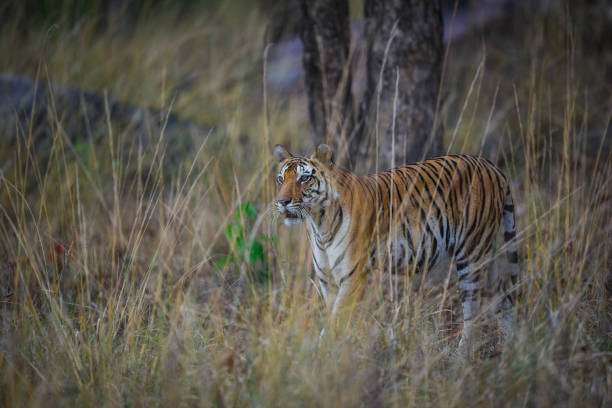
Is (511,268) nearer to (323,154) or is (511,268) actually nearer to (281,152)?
(323,154)

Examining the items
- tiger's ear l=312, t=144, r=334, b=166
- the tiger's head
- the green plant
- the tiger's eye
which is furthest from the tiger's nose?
the green plant

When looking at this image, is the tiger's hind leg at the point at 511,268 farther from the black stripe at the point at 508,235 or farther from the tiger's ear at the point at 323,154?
the tiger's ear at the point at 323,154

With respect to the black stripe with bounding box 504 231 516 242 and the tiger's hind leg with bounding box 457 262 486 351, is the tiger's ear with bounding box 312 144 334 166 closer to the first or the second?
the tiger's hind leg with bounding box 457 262 486 351

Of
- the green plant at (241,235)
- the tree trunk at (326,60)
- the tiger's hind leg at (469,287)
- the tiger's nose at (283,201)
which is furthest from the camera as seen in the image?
the tree trunk at (326,60)

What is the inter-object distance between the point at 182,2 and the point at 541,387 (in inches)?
444

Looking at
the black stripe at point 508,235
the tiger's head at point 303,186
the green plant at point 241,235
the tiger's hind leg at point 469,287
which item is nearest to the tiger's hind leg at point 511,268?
the black stripe at point 508,235

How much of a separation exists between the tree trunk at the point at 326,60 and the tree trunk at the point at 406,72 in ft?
0.97

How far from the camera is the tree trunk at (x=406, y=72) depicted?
4.04 metres

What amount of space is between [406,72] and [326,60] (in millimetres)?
778

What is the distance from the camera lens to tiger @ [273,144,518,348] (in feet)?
9.84

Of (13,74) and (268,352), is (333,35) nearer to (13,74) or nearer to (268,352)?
(268,352)

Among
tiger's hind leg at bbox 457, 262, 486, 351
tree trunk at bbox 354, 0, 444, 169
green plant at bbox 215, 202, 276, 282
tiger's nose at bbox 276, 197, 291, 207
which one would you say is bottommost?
tiger's hind leg at bbox 457, 262, 486, 351

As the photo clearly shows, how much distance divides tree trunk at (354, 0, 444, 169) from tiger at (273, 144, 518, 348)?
71 cm

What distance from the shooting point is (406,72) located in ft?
13.5
